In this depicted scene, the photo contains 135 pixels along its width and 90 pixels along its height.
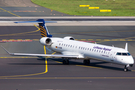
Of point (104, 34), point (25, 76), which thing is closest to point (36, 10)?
point (104, 34)

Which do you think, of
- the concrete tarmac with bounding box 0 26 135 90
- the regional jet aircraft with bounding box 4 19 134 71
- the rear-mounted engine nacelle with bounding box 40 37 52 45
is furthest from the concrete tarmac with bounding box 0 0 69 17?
the rear-mounted engine nacelle with bounding box 40 37 52 45

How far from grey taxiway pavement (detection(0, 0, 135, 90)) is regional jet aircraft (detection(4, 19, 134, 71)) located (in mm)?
1206

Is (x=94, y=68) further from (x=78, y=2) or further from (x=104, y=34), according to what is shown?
(x=78, y=2)

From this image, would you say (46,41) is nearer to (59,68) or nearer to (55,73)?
(59,68)

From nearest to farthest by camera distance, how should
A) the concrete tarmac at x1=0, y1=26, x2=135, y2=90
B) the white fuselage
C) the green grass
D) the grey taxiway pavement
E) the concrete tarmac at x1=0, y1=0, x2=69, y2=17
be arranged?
the concrete tarmac at x1=0, y1=26, x2=135, y2=90, the grey taxiway pavement, the white fuselage, the concrete tarmac at x1=0, y1=0, x2=69, y2=17, the green grass

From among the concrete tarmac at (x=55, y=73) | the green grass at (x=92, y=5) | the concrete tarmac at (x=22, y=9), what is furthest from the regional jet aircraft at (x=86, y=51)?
the green grass at (x=92, y=5)

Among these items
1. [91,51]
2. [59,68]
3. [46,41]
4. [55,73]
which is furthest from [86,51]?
[46,41]

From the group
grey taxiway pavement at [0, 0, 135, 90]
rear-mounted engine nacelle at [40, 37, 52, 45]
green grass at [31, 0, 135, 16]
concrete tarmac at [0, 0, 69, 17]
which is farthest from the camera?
green grass at [31, 0, 135, 16]

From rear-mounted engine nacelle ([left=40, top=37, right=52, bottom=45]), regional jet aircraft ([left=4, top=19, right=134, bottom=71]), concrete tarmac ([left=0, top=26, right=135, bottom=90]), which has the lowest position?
concrete tarmac ([left=0, top=26, right=135, bottom=90])

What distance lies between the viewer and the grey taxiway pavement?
2736 centimetres

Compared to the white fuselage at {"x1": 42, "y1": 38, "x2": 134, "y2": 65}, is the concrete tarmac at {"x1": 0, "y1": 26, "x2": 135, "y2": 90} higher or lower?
lower

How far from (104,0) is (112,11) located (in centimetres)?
2361

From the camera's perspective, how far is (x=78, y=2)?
112125 millimetres

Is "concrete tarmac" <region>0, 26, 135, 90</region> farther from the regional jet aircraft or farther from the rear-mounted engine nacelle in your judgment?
the rear-mounted engine nacelle
